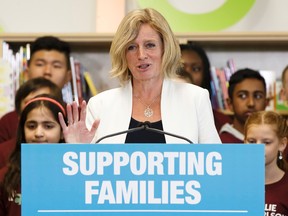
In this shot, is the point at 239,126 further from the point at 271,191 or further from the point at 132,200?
the point at 132,200

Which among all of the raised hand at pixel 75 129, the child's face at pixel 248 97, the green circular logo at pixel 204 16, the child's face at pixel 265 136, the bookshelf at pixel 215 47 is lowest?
the raised hand at pixel 75 129

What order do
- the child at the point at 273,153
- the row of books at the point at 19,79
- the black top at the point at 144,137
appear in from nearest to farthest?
1. the black top at the point at 144,137
2. the child at the point at 273,153
3. the row of books at the point at 19,79

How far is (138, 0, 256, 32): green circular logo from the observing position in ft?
14.1

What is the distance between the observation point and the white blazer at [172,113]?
7.32ft

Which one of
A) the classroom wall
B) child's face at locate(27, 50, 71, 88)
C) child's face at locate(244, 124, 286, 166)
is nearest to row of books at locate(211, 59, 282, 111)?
the classroom wall

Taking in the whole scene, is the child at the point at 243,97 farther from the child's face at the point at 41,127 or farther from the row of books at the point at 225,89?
the child's face at the point at 41,127

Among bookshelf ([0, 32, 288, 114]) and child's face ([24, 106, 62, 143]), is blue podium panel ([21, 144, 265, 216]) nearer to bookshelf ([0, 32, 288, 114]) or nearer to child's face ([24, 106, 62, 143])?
child's face ([24, 106, 62, 143])

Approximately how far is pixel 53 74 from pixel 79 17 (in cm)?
73

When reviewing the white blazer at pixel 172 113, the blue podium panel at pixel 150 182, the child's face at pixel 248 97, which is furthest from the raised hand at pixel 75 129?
the child's face at pixel 248 97

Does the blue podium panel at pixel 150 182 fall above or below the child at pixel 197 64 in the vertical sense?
below

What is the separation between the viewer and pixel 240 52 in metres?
4.36

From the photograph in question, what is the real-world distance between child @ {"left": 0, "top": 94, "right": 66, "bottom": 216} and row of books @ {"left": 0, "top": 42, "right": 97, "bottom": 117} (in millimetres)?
1048

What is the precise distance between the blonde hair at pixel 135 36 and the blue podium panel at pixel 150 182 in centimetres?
76

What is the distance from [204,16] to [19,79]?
1.25m
